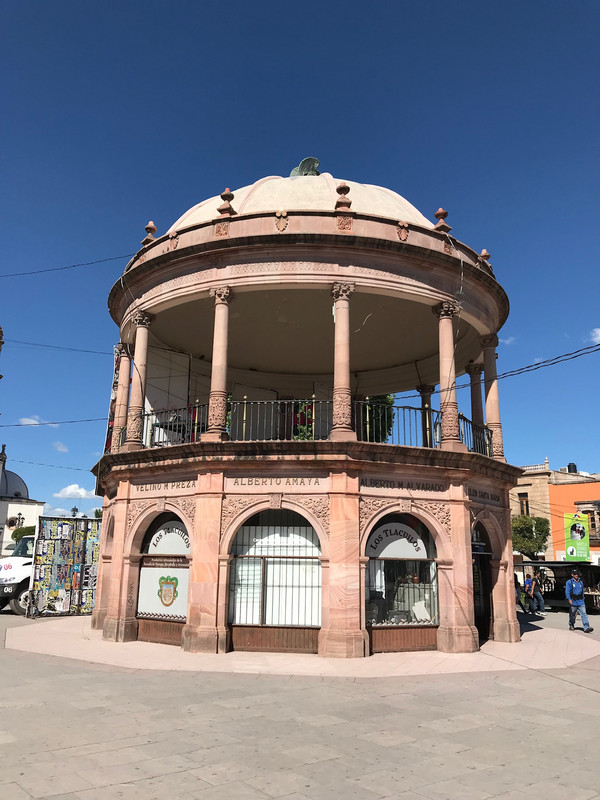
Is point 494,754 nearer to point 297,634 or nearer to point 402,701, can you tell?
point 402,701

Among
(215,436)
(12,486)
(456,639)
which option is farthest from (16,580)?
(12,486)

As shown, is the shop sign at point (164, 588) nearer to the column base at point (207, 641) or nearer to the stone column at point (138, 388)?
the column base at point (207, 641)

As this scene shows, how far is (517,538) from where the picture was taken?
5203 centimetres

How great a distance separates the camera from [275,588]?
14.0 m

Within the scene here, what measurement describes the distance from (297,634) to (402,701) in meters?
4.76

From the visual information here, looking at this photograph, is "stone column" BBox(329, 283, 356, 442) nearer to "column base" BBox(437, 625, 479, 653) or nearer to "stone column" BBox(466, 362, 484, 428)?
"column base" BBox(437, 625, 479, 653)

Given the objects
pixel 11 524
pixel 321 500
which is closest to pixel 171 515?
pixel 321 500

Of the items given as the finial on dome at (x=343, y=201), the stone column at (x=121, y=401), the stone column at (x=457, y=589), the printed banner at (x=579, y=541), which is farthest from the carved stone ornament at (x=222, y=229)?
the printed banner at (x=579, y=541)

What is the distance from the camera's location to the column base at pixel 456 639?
1401 centimetres

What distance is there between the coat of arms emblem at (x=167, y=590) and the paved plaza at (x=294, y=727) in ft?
6.48

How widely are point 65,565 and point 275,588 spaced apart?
37.9 feet

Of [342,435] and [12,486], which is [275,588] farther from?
[12,486]

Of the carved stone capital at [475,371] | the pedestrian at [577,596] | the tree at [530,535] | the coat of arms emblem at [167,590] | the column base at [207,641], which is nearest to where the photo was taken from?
the column base at [207,641]

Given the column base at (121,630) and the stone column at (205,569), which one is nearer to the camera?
the stone column at (205,569)
